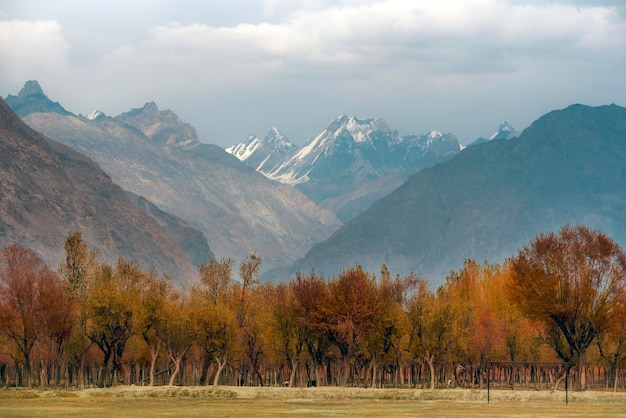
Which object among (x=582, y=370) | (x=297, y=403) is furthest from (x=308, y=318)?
(x=297, y=403)

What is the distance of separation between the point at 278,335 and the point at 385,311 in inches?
663

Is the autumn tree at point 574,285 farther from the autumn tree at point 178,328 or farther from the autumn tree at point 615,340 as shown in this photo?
the autumn tree at point 178,328

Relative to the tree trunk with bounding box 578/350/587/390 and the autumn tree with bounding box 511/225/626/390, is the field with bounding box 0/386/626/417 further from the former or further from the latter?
the autumn tree with bounding box 511/225/626/390

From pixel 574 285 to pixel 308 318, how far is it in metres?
39.2

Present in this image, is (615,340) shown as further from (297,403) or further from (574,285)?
(297,403)

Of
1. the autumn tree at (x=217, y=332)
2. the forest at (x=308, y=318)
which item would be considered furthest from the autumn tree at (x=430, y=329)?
the autumn tree at (x=217, y=332)

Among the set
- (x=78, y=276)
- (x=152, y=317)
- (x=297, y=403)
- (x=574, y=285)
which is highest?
(x=78, y=276)

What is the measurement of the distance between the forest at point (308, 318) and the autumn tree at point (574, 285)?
195mm

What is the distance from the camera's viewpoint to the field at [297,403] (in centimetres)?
9188

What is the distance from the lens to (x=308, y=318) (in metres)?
154

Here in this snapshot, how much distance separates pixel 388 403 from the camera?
4370 inches

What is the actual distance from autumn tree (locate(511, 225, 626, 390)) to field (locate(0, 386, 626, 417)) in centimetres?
1665

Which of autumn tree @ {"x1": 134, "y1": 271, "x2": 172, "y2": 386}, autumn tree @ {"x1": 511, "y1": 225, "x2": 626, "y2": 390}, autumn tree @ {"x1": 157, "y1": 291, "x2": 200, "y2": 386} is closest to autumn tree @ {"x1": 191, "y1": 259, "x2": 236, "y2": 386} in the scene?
autumn tree @ {"x1": 157, "y1": 291, "x2": 200, "y2": 386}

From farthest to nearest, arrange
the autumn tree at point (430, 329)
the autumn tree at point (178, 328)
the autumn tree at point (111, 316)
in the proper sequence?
the autumn tree at point (430, 329), the autumn tree at point (178, 328), the autumn tree at point (111, 316)
